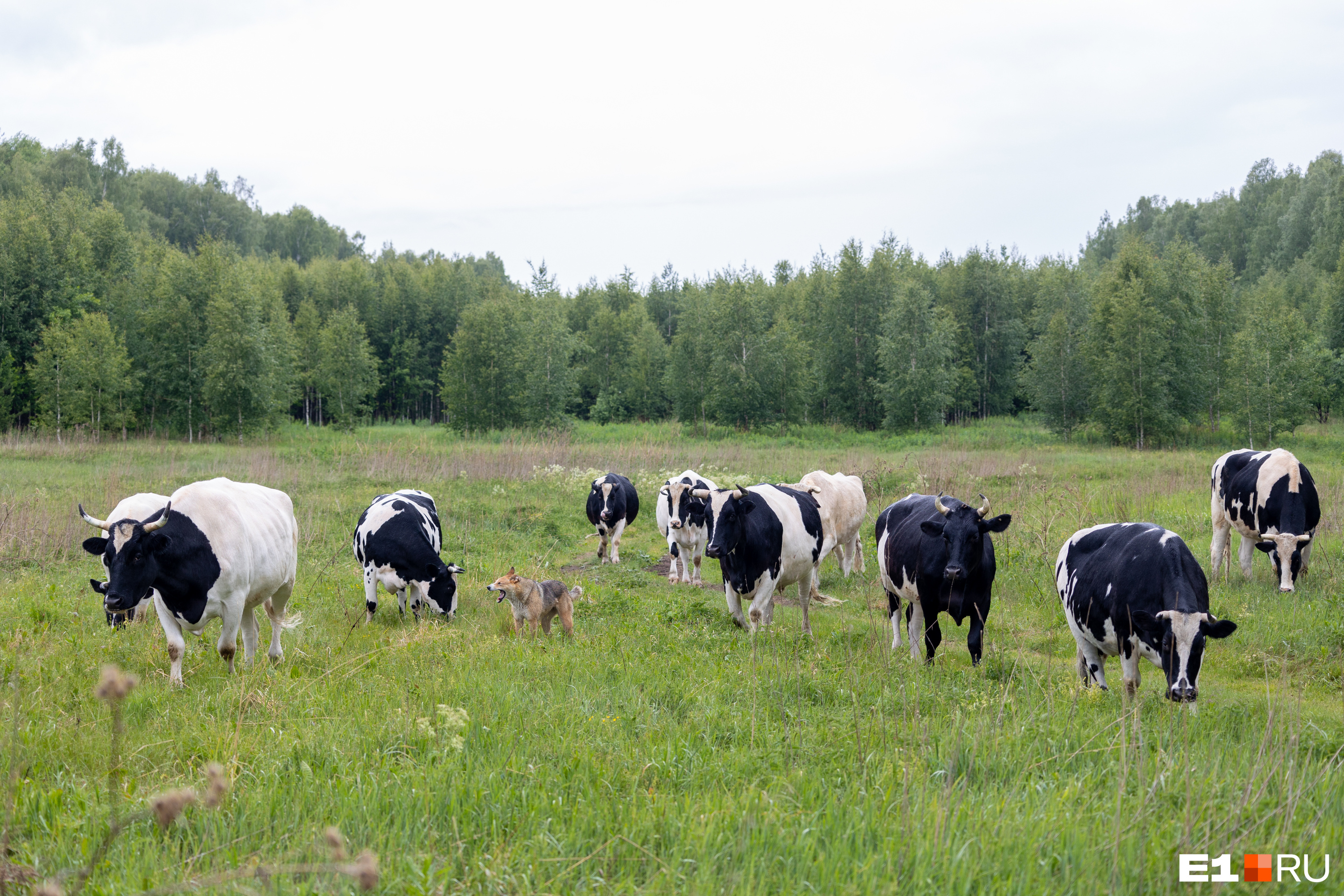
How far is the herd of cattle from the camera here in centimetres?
737

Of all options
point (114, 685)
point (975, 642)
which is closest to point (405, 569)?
point (975, 642)

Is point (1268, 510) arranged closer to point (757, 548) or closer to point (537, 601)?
point (757, 548)

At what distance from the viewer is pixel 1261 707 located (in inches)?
299

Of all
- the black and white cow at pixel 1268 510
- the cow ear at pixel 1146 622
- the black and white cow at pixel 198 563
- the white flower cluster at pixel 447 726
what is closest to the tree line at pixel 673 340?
the black and white cow at pixel 1268 510

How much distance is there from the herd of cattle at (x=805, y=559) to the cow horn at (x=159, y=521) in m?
0.03

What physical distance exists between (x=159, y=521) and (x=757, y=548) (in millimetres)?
6407

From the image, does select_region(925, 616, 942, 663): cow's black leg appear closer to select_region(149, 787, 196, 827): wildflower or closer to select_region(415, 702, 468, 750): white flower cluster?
select_region(415, 702, 468, 750): white flower cluster

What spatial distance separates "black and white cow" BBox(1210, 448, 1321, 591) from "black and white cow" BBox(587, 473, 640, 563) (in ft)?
32.5

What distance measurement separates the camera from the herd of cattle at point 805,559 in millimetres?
7367

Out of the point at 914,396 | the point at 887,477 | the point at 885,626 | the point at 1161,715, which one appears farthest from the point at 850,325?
the point at 1161,715

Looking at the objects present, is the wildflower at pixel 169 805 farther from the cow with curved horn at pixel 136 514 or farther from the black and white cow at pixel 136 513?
the black and white cow at pixel 136 513

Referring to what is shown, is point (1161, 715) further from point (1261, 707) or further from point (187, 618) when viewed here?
point (187, 618)

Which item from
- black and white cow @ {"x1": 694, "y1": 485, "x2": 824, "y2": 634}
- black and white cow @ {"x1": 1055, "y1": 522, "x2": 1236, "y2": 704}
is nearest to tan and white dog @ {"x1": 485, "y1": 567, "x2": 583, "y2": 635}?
black and white cow @ {"x1": 694, "y1": 485, "x2": 824, "y2": 634}

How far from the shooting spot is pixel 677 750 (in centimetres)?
572
